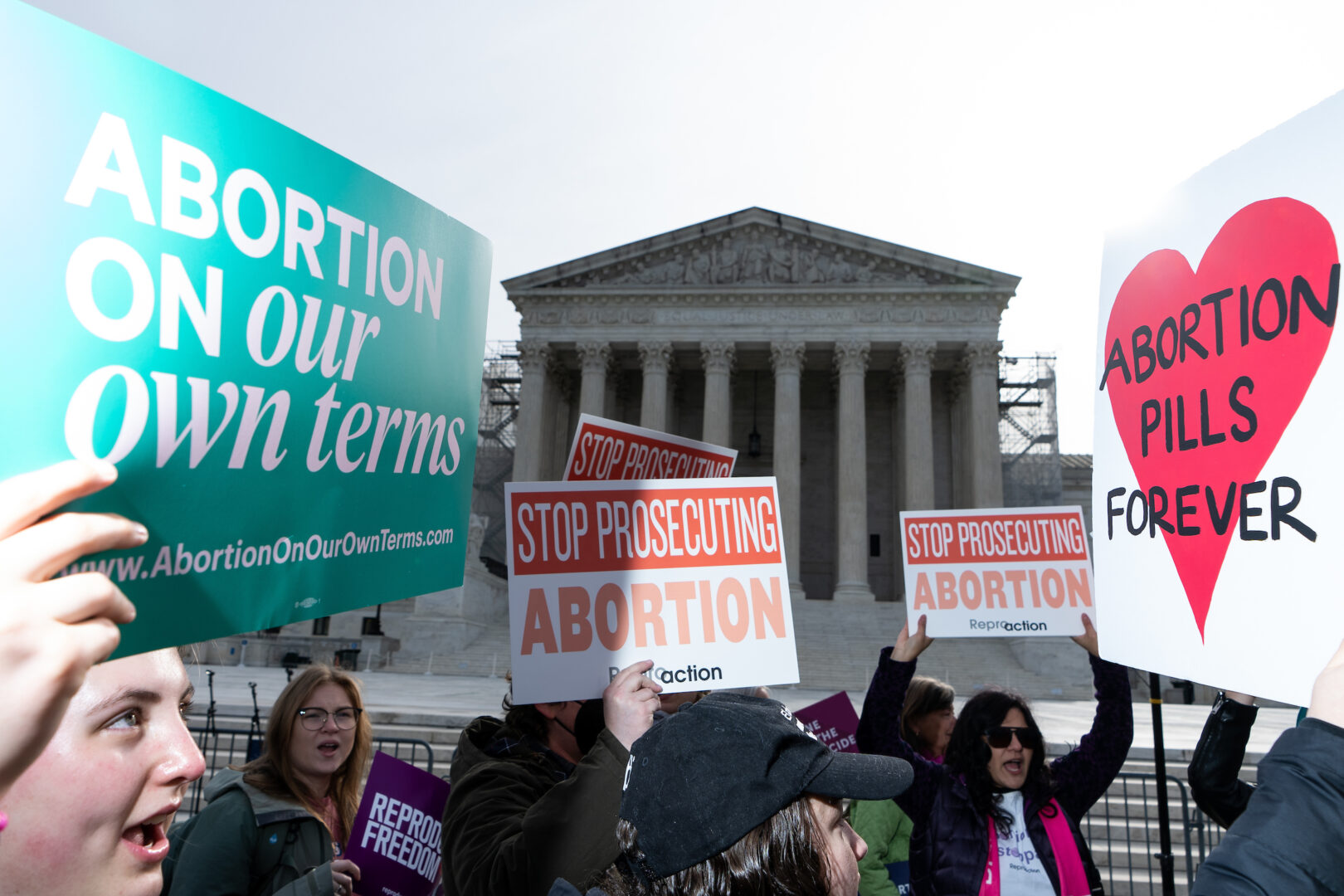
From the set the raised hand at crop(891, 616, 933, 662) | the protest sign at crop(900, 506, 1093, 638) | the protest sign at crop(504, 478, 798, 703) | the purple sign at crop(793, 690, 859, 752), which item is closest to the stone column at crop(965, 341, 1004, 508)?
the purple sign at crop(793, 690, 859, 752)

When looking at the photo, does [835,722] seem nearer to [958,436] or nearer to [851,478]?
[851,478]

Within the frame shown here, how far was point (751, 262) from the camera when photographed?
35.5m

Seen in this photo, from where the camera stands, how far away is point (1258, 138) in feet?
7.40

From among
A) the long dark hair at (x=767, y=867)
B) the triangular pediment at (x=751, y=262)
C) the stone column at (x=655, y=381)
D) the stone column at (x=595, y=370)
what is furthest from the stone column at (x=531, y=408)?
the long dark hair at (x=767, y=867)

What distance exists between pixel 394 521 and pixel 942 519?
3898 mm

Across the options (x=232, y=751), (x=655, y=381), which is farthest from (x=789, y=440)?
(x=232, y=751)

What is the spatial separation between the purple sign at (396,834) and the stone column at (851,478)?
1133 inches

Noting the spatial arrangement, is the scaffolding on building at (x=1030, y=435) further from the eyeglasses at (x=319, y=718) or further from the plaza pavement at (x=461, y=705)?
the eyeglasses at (x=319, y=718)

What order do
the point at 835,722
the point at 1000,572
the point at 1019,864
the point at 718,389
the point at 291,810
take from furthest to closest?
the point at 718,389 < the point at 835,722 < the point at 1000,572 < the point at 1019,864 < the point at 291,810

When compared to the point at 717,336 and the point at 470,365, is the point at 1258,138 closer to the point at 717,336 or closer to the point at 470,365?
the point at 470,365

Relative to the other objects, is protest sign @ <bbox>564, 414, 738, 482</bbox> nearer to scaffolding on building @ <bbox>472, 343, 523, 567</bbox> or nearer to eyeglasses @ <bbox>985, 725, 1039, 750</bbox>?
eyeglasses @ <bbox>985, 725, 1039, 750</bbox>

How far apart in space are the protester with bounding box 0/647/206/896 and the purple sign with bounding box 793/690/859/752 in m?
4.67

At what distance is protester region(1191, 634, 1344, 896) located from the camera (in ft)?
4.25

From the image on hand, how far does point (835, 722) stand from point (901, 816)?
3.57ft
